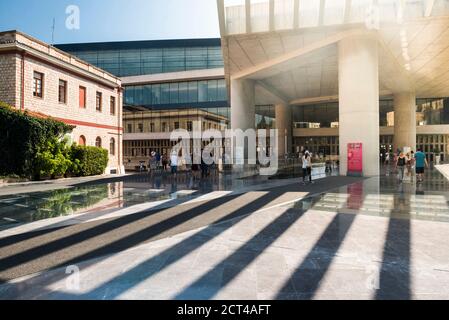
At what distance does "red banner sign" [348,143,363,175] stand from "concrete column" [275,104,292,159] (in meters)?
24.3

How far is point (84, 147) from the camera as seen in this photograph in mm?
22359

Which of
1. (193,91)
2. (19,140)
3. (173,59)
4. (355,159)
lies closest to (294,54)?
(355,159)

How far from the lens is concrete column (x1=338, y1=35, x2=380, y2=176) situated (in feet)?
60.8

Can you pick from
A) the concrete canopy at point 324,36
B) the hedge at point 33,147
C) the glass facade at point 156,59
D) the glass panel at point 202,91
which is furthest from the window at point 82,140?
the glass facade at point 156,59

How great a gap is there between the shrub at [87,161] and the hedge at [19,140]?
121 inches

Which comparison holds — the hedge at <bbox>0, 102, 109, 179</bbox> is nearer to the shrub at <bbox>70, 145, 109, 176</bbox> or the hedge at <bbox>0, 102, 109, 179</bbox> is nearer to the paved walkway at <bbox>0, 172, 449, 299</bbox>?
the shrub at <bbox>70, 145, 109, 176</bbox>

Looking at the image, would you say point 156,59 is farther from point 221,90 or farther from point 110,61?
point 221,90

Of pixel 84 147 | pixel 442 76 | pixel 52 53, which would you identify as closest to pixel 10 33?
pixel 52 53

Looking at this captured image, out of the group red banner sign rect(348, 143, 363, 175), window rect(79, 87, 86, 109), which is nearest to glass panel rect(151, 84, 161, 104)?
window rect(79, 87, 86, 109)

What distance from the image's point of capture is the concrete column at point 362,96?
60.8 ft

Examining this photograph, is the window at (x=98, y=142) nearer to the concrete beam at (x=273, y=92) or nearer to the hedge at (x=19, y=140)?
the hedge at (x=19, y=140)

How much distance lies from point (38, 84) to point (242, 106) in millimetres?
17048

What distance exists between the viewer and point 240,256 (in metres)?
4.79

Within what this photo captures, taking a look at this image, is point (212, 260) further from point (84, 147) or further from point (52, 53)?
point (52, 53)
